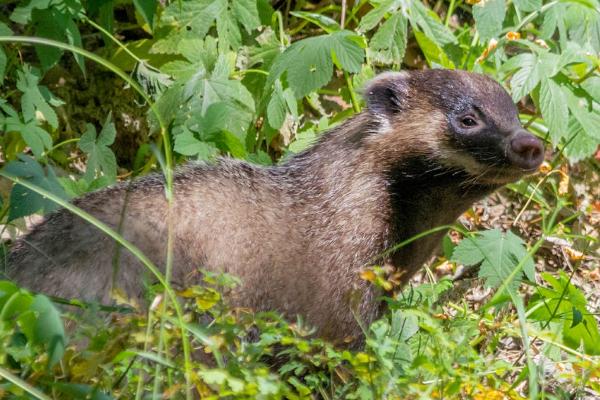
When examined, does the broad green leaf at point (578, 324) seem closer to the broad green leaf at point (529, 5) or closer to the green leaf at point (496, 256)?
the green leaf at point (496, 256)

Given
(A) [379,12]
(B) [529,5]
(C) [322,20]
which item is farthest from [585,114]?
(C) [322,20]

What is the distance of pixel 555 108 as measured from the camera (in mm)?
6023

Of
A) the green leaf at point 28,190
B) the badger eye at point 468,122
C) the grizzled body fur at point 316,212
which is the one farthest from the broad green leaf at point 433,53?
the green leaf at point 28,190

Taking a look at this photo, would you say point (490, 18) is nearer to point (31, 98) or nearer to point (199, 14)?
point (199, 14)

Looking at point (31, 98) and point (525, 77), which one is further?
point (525, 77)

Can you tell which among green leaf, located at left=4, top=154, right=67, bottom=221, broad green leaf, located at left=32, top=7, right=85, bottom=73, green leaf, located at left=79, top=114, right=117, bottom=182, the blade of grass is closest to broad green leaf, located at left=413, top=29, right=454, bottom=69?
green leaf, located at left=79, top=114, right=117, bottom=182

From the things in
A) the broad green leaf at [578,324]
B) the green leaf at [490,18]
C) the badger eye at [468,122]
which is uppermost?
the green leaf at [490,18]

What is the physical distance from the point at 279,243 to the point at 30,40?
2.01 meters

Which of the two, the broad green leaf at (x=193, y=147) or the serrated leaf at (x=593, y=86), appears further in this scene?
the serrated leaf at (x=593, y=86)

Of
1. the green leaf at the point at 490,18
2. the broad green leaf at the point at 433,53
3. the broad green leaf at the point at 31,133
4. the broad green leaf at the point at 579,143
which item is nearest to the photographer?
the broad green leaf at the point at 31,133

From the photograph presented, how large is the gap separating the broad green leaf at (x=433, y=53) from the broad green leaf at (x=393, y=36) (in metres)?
0.64

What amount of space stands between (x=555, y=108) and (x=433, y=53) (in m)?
1.26

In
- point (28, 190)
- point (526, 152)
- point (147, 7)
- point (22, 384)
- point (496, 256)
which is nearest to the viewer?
point (22, 384)

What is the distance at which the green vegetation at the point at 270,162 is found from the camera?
3.21 m
